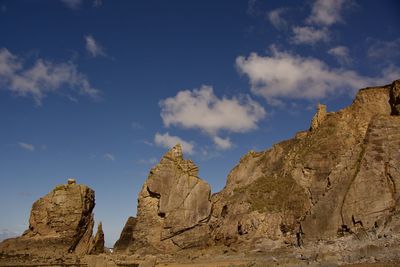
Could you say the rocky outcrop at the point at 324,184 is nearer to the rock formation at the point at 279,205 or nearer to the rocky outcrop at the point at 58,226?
the rock formation at the point at 279,205

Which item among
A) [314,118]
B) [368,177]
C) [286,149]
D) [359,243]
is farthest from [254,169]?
[359,243]

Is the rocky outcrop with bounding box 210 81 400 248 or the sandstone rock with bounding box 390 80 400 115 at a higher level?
the sandstone rock with bounding box 390 80 400 115

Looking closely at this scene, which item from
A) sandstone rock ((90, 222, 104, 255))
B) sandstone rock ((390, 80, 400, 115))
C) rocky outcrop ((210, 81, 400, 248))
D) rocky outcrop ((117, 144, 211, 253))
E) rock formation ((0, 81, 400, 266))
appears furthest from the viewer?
rocky outcrop ((117, 144, 211, 253))

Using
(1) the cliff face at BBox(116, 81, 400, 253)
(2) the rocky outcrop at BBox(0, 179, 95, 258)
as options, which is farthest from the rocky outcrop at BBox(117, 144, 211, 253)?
(2) the rocky outcrop at BBox(0, 179, 95, 258)

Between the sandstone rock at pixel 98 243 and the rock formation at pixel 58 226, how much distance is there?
8.51ft

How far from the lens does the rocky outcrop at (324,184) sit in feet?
173

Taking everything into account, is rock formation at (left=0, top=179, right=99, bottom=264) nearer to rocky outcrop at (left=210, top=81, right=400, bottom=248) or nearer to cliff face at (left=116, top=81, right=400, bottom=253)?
cliff face at (left=116, top=81, right=400, bottom=253)

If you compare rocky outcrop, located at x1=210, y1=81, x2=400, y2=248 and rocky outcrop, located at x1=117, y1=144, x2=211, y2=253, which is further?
rocky outcrop, located at x1=117, y1=144, x2=211, y2=253

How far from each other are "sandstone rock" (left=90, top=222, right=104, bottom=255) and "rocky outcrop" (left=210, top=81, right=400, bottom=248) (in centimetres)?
1735

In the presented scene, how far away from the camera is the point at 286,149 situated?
7794 cm

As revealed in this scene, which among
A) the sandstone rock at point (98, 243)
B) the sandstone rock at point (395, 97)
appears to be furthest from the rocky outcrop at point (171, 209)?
the sandstone rock at point (395, 97)

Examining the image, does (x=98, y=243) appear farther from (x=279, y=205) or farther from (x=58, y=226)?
(x=279, y=205)

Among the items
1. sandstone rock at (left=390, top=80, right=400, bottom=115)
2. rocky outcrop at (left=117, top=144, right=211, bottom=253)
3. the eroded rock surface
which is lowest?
the eroded rock surface

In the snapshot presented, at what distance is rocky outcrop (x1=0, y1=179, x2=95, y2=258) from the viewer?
55.5 metres
